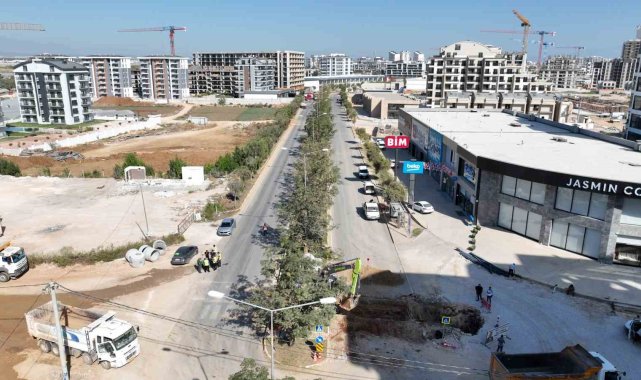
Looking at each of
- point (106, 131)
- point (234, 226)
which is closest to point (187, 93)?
point (106, 131)

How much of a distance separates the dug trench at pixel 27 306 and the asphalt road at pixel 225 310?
3.63 m

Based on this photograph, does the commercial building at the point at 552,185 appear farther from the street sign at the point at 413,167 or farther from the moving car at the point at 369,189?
the moving car at the point at 369,189

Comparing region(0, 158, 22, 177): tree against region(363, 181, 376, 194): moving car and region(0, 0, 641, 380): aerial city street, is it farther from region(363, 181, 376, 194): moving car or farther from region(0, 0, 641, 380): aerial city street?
region(363, 181, 376, 194): moving car

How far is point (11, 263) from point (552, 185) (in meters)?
43.6

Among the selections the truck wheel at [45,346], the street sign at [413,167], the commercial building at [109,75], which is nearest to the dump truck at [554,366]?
the truck wheel at [45,346]

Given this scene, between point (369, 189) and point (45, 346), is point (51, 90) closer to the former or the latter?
point (369, 189)

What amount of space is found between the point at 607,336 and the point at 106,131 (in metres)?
106

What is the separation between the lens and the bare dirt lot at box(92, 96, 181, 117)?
160762 mm

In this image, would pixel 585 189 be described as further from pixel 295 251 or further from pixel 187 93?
pixel 187 93

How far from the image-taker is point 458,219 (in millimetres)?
48500

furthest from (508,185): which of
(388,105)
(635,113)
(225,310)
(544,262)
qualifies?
(388,105)

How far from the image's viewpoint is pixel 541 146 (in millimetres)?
52344

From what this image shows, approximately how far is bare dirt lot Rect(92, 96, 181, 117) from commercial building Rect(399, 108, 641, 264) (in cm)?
12231

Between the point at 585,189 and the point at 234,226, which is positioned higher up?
the point at 585,189
